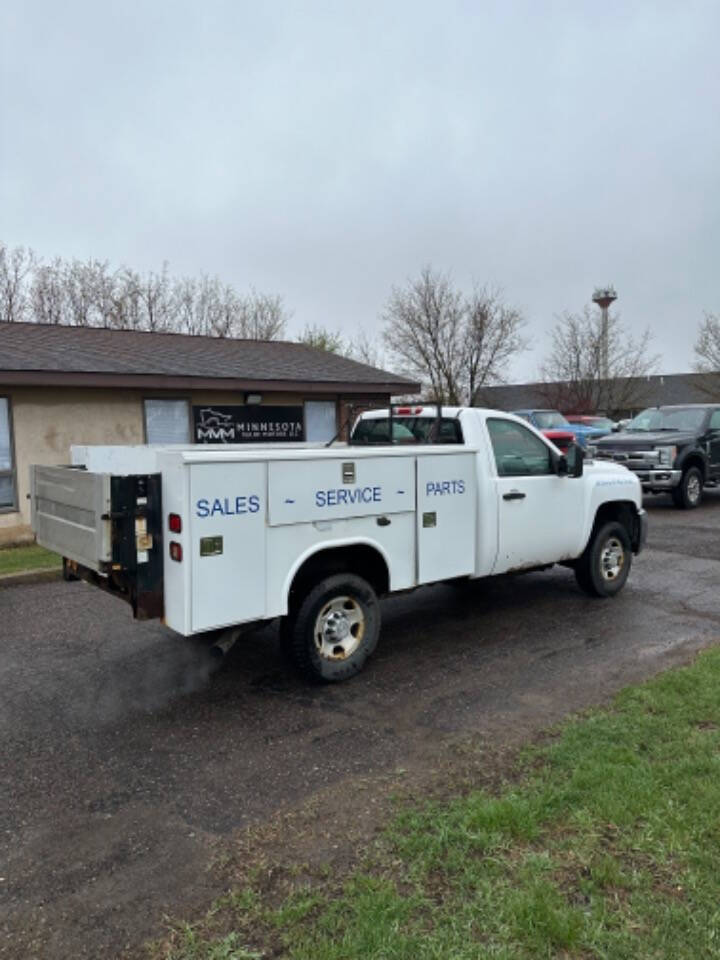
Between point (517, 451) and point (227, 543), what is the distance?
3.12 m

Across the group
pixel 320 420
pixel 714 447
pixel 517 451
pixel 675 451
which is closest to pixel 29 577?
pixel 517 451

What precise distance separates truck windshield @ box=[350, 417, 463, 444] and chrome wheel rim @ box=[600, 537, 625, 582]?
2316 mm

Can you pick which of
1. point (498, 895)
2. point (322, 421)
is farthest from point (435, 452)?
point (322, 421)

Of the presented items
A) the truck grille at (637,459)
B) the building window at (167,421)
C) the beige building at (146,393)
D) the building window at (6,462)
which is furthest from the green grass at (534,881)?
the truck grille at (637,459)

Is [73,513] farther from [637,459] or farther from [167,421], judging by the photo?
[637,459]

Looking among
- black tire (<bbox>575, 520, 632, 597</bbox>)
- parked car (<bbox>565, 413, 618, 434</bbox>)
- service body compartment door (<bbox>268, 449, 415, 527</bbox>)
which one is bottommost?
black tire (<bbox>575, 520, 632, 597</bbox>)

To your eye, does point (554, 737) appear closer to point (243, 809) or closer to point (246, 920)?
point (243, 809)

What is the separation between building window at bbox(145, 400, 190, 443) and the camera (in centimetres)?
1222

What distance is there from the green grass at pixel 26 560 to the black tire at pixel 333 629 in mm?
4809

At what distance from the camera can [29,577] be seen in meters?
8.48

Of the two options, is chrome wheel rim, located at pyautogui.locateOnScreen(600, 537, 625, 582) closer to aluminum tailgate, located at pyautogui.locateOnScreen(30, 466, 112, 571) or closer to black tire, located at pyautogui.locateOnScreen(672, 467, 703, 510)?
aluminum tailgate, located at pyautogui.locateOnScreen(30, 466, 112, 571)

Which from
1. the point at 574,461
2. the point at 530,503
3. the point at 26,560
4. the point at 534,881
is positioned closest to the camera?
the point at 534,881

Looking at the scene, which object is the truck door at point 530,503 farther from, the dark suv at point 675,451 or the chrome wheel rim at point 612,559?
the dark suv at point 675,451

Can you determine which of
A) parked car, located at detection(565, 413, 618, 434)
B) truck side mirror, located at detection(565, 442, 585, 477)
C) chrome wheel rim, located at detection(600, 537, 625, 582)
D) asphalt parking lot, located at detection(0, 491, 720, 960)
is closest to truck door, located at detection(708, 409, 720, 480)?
asphalt parking lot, located at detection(0, 491, 720, 960)
